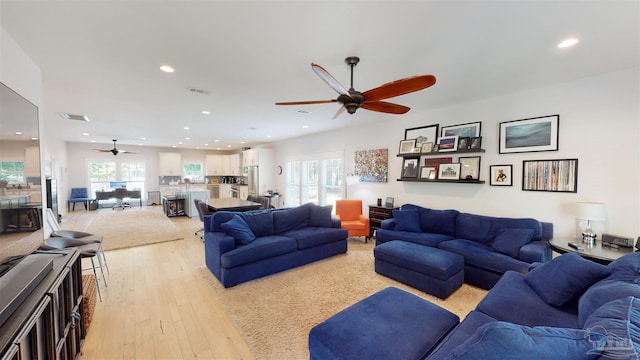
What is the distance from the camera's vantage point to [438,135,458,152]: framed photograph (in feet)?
13.5

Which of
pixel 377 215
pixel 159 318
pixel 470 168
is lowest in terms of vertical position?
pixel 159 318

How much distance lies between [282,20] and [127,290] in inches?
140

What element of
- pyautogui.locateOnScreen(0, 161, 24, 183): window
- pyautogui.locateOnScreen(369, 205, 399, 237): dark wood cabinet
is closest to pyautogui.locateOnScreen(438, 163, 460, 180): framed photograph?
pyautogui.locateOnScreen(369, 205, 399, 237): dark wood cabinet

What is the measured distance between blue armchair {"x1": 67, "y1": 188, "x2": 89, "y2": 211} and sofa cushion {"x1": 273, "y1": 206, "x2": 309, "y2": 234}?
9001 millimetres

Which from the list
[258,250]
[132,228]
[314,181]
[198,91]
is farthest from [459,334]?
[132,228]

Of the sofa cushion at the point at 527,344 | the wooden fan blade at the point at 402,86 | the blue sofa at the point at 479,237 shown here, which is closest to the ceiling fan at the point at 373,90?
the wooden fan blade at the point at 402,86

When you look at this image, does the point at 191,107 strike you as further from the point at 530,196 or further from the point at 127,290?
the point at 530,196

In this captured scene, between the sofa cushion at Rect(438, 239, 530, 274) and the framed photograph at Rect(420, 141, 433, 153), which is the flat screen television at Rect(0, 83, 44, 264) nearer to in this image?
the sofa cushion at Rect(438, 239, 530, 274)

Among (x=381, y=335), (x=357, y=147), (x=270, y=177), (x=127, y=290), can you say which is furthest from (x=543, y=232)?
(x=270, y=177)

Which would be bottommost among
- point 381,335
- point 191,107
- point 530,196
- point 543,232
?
point 381,335

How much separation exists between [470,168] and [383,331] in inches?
134

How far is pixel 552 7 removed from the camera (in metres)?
Answer: 1.70

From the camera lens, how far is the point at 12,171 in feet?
5.31

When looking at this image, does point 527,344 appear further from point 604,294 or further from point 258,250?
point 258,250
